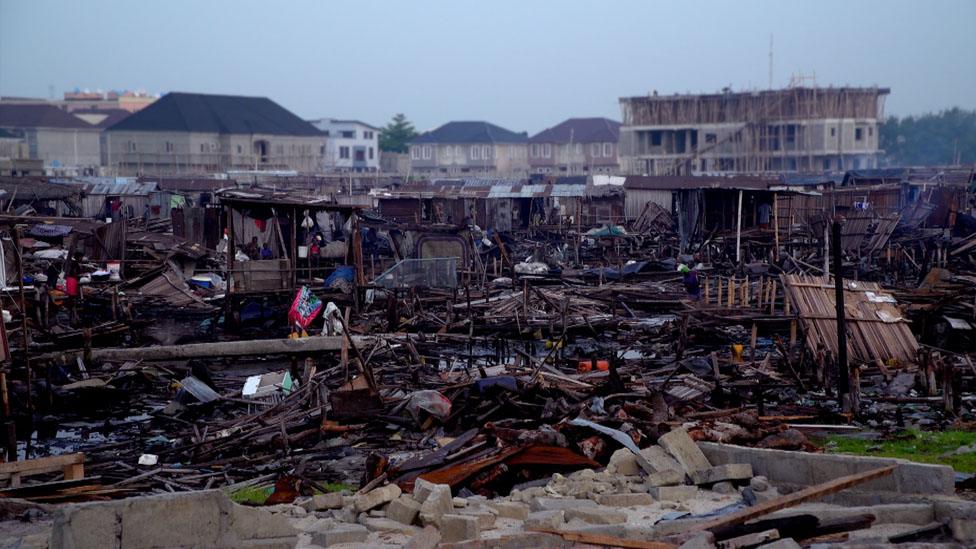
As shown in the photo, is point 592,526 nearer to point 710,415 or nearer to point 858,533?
point 858,533

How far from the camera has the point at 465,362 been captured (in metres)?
18.8

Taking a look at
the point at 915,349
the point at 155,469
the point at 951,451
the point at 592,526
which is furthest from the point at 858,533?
the point at 915,349

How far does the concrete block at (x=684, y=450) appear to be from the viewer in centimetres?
1016

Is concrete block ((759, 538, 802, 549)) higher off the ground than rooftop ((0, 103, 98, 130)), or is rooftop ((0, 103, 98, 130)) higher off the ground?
rooftop ((0, 103, 98, 130))

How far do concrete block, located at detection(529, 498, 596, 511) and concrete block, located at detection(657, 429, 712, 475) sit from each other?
128 cm

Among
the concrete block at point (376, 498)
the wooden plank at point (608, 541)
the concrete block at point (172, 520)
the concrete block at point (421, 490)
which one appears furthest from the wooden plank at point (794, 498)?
the concrete block at point (172, 520)

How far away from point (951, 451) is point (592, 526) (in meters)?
5.00

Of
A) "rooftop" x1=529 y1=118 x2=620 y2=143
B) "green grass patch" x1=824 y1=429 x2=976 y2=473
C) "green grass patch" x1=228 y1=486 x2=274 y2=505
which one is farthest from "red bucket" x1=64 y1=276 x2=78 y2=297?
"rooftop" x1=529 y1=118 x2=620 y2=143

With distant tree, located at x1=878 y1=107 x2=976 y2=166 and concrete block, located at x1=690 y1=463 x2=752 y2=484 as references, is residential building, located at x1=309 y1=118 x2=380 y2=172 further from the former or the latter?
concrete block, located at x1=690 y1=463 x2=752 y2=484

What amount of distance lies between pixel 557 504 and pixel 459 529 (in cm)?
117

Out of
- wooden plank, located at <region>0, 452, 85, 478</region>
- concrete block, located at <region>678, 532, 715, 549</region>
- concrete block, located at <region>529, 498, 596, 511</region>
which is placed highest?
concrete block, located at <region>678, 532, 715, 549</region>

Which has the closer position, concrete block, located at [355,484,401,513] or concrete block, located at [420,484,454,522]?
concrete block, located at [420,484,454,522]

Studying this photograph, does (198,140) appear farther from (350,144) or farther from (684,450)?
(684,450)

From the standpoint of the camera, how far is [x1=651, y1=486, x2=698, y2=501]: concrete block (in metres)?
9.39
